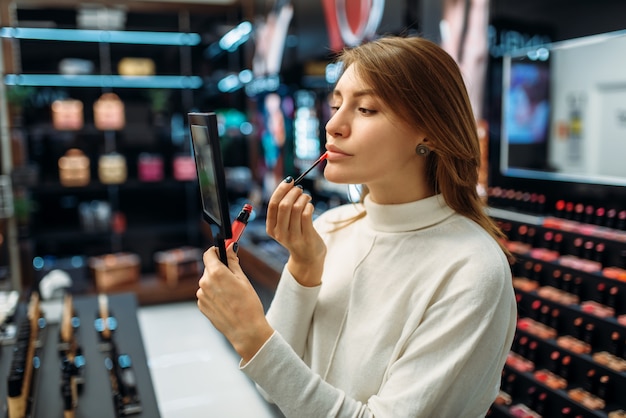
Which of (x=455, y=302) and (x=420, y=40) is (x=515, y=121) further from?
(x=455, y=302)

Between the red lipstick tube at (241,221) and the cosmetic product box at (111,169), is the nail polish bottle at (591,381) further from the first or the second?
the cosmetic product box at (111,169)

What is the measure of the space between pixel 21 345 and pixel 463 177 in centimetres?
157

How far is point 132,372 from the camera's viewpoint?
1.86 metres

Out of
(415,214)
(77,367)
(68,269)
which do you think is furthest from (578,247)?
(68,269)

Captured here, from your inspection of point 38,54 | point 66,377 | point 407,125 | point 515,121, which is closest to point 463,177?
point 407,125

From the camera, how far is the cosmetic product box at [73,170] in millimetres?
5566

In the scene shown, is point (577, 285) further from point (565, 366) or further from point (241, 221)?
point (241, 221)

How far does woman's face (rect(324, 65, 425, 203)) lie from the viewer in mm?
1034

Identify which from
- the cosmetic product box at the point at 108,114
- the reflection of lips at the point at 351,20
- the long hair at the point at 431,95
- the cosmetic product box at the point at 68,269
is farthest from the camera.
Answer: the cosmetic product box at the point at 108,114

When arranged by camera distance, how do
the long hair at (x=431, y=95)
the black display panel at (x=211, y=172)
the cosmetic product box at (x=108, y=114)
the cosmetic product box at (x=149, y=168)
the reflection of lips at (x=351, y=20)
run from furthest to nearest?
1. the cosmetic product box at (x=149, y=168)
2. the cosmetic product box at (x=108, y=114)
3. the reflection of lips at (x=351, y=20)
4. the long hair at (x=431, y=95)
5. the black display panel at (x=211, y=172)

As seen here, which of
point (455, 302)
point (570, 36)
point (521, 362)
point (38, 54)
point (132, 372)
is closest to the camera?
point (455, 302)

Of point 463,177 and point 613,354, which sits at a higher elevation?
point 463,177

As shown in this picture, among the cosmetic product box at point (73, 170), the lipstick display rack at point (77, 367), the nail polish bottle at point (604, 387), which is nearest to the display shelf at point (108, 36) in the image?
the cosmetic product box at point (73, 170)

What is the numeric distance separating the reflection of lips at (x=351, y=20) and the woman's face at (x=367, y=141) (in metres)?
1.97
